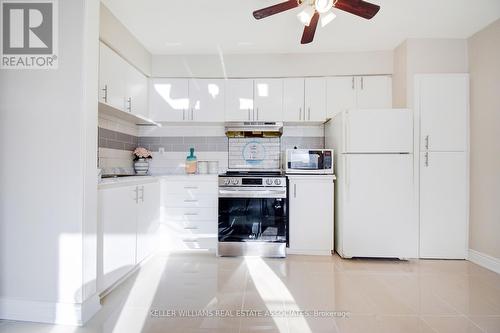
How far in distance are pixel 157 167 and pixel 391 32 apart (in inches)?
126

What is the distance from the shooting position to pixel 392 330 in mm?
1670

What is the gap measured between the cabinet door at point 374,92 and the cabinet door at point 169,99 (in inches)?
85.0

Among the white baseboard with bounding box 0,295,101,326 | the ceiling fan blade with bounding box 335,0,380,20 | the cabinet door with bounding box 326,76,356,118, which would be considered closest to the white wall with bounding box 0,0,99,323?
the white baseboard with bounding box 0,295,101,326

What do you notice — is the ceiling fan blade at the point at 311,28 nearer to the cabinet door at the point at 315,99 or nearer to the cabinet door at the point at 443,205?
the cabinet door at the point at 315,99

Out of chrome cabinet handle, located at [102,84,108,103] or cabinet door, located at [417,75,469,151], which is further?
cabinet door, located at [417,75,469,151]

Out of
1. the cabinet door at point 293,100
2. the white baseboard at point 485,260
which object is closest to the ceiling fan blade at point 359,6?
the cabinet door at point 293,100

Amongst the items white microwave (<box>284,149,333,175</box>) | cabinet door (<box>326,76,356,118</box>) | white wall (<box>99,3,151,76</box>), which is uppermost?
white wall (<box>99,3,151,76</box>)

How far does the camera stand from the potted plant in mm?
3451

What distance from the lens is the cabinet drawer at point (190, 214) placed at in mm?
3100

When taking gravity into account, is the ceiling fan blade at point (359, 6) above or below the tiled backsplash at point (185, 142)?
above

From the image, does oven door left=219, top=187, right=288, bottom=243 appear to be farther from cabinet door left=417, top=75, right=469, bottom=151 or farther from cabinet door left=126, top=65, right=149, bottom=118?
cabinet door left=417, top=75, right=469, bottom=151

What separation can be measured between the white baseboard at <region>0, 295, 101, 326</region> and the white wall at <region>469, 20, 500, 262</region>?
3477 millimetres

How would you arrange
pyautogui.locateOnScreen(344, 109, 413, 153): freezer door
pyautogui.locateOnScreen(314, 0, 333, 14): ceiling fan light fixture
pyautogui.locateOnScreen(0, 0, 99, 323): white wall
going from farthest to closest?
pyautogui.locateOnScreen(344, 109, 413, 153): freezer door
pyautogui.locateOnScreen(314, 0, 333, 14): ceiling fan light fixture
pyautogui.locateOnScreen(0, 0, 99, 323): white wall

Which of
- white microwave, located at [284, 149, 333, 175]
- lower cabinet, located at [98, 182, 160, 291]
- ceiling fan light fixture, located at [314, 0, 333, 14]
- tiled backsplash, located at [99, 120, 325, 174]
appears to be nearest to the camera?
ceiling fan light fixture, located at [314, 0, 333, 14]
